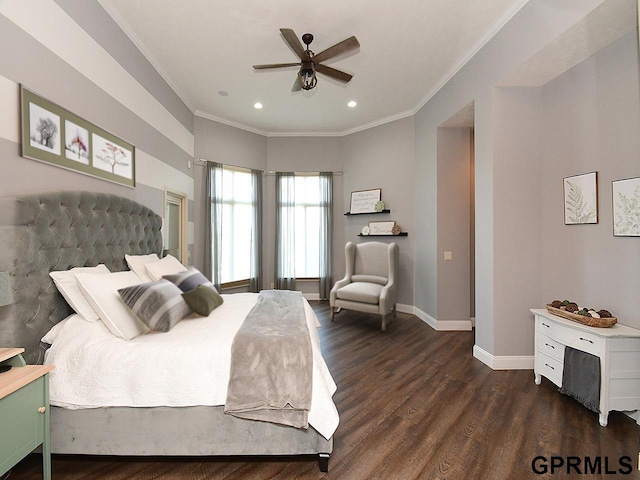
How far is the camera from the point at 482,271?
3068mm

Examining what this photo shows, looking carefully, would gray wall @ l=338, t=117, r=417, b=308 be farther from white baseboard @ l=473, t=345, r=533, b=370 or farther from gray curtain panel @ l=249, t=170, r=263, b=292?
white baseboard @ l=473, t=345, r=533, b=370

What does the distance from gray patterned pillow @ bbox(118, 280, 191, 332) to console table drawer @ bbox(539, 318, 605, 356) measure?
2.87m

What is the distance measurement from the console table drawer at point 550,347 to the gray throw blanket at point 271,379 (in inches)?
81.8

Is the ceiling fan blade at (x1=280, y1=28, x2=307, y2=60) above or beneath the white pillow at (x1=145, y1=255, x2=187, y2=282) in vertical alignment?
above

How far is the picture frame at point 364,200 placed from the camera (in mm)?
5199

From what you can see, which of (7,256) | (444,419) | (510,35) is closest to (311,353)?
(444,419)

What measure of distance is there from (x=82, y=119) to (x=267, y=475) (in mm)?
2651

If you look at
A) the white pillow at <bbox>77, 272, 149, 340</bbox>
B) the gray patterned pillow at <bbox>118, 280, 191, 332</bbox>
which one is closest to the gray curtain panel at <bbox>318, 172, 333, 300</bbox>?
the gray patterned pillow at <bbox>118, 280, 191, 332</bbox>

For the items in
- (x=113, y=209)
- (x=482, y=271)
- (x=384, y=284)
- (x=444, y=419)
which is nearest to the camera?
(x=444, y=419)

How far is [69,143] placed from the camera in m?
2.08

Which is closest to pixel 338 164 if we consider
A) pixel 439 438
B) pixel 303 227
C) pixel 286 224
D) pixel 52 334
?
pixel 303 227

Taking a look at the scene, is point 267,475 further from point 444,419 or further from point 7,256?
point 7,256

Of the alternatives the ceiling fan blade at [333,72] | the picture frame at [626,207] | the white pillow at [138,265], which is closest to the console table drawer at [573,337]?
the picture frame at [626,207]

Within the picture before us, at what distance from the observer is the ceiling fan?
2.48m
